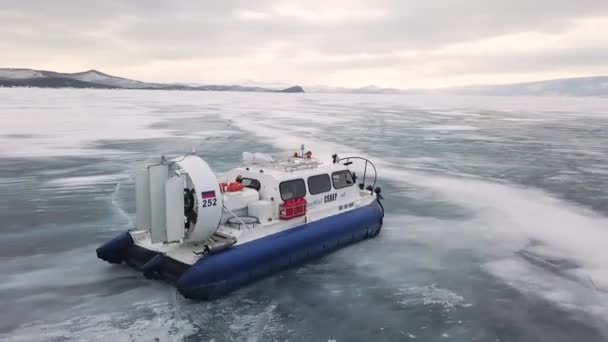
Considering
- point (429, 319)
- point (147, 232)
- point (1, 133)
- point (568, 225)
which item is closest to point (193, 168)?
point (147, 232)

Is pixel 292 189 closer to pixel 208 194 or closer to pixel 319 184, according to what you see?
pixel 319 184

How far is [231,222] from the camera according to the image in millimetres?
7191

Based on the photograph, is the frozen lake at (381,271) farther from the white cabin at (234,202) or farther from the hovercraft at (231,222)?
the white cabin at (234,202)

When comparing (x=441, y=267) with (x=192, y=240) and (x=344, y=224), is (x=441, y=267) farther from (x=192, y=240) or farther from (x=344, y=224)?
(x=192, y=240)

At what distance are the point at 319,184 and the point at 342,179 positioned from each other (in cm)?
68

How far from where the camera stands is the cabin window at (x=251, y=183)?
7.73m

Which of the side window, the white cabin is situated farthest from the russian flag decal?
the side window

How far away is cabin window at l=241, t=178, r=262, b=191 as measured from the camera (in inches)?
304

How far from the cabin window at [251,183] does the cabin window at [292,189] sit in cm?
39

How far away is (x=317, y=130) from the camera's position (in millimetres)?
26797

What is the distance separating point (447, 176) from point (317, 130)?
43.4ft

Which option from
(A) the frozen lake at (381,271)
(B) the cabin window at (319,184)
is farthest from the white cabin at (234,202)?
(A) the frozen lake at (381,271)

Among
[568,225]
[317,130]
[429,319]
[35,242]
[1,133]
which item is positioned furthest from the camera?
[317,130]

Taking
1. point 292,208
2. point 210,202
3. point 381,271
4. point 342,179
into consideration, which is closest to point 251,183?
point 292,208
